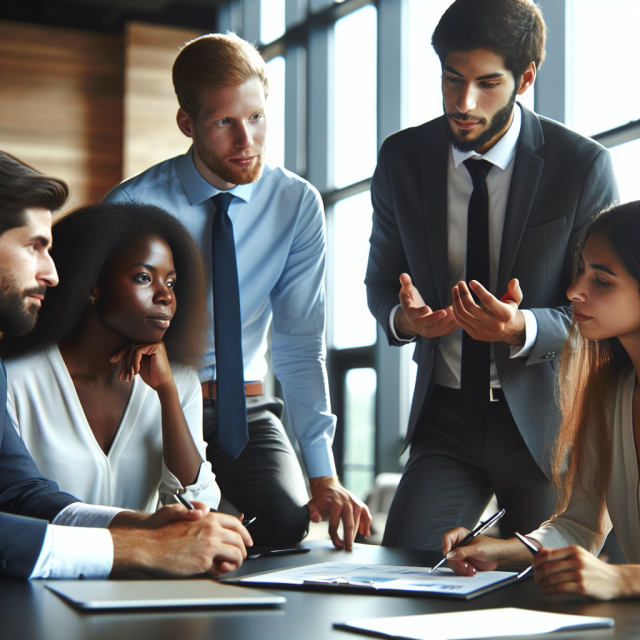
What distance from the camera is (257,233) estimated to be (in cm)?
259

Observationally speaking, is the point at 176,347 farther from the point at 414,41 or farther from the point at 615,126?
the point at 414,41

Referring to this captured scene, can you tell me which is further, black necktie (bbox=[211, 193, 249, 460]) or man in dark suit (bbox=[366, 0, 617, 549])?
black necktie (bbox=[211, 193, 249, 460])

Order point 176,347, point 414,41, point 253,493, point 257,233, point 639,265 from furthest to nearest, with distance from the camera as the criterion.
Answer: point 414,41, point 257,233, point 253,493, point 176,347, point 639,265

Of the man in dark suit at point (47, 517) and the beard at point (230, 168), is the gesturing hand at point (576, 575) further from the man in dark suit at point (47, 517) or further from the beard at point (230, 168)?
the beard at point (230, 168)

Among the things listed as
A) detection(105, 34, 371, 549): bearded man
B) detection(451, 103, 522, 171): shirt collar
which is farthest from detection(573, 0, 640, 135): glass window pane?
detection(105, 34, 371, 549): bearded man

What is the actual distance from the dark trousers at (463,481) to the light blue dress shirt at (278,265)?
35cm

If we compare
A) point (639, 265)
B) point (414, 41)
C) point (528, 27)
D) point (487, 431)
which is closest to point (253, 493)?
point (487, 431)

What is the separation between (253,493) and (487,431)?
27.7 inches

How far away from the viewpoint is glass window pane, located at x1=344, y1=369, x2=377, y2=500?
6.57m

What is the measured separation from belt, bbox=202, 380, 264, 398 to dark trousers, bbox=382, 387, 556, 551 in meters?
0.58

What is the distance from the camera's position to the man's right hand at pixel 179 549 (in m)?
1.37

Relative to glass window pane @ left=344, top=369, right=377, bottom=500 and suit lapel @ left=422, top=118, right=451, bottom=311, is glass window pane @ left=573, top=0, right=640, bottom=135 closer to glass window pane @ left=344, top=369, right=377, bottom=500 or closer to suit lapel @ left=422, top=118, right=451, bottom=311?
suit lapel @ left=422, top=118, right=451, bottom=311

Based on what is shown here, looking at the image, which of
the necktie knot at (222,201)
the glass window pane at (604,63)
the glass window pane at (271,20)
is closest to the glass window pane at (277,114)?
the glass window pane at (271,20)

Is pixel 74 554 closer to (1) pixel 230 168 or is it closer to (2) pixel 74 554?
(2) pixel 74 554
